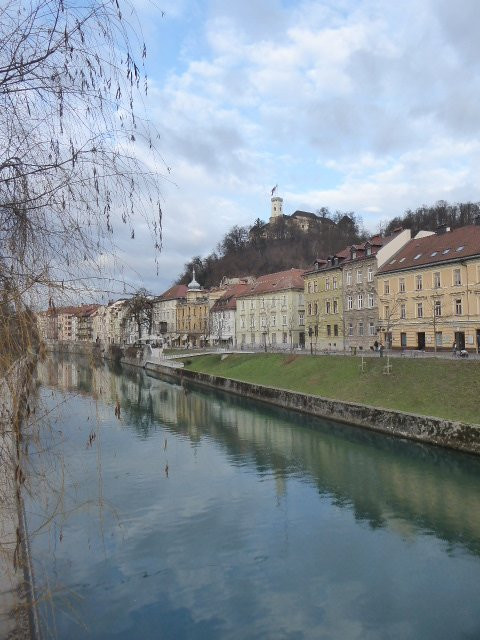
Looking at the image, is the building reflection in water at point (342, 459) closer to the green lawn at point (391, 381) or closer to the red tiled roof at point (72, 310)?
the red tiled roof at point (72, 310)

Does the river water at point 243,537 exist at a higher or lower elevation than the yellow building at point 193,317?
lower

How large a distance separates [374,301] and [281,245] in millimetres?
63787

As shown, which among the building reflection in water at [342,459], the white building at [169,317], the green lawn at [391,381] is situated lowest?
the building reflection in water at [342,459]

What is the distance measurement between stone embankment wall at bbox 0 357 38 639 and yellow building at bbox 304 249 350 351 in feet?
144

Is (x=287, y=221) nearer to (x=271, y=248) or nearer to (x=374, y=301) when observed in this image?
(x=271, y=248)

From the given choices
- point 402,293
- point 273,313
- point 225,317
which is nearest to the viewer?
point 402,293

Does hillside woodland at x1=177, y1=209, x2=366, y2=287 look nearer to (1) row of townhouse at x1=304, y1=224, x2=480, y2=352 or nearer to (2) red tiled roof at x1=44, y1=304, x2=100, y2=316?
(1) row of townhouse at x1=304, y1=224, x2=480, y2=352

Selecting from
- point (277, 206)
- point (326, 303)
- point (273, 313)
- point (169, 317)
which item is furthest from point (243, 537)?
point (277, 206)

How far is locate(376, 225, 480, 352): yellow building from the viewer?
36531 millimetres

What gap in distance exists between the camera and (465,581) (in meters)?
10.5

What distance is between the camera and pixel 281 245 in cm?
10819

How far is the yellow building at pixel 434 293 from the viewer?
120ft

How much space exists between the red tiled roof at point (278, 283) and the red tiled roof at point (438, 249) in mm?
16296

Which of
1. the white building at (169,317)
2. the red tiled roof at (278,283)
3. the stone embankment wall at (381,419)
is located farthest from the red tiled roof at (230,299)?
the stone embankment wall at (381,419)
